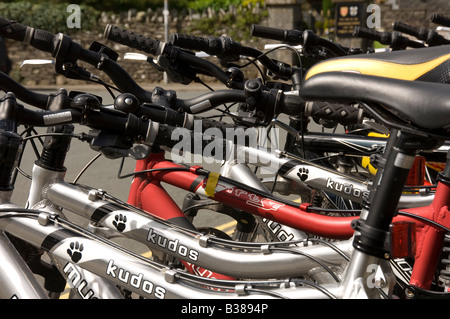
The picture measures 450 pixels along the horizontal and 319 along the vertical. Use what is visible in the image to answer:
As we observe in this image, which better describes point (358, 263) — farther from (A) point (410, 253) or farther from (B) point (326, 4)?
(B) point (326, 4)

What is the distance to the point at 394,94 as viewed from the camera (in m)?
1.49

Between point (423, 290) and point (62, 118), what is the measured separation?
160cm

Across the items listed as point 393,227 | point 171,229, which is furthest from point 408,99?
point 171,229

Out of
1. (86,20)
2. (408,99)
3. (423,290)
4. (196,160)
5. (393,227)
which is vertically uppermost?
(408,99)

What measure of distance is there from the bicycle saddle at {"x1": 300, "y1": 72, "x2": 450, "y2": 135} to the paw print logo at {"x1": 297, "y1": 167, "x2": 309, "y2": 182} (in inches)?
66.5

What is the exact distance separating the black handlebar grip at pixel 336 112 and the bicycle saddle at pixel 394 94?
3.42 ft

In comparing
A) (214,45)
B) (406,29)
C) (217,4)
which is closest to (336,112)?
(214,45)

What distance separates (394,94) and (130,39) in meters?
1.96

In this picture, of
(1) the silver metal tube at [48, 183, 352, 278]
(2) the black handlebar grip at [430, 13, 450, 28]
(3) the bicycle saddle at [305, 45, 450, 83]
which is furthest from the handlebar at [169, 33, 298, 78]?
(2) the black handlebar grip at [430, 13, 450, 28]

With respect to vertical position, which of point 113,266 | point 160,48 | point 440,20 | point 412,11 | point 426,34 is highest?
point 440,20

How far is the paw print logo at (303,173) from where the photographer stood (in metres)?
3.33

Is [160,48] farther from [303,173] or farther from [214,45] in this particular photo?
[303,173]

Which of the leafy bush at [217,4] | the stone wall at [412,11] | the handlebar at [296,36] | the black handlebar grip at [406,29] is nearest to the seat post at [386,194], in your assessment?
the handlebar at [296,36]

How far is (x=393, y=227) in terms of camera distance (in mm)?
1670
